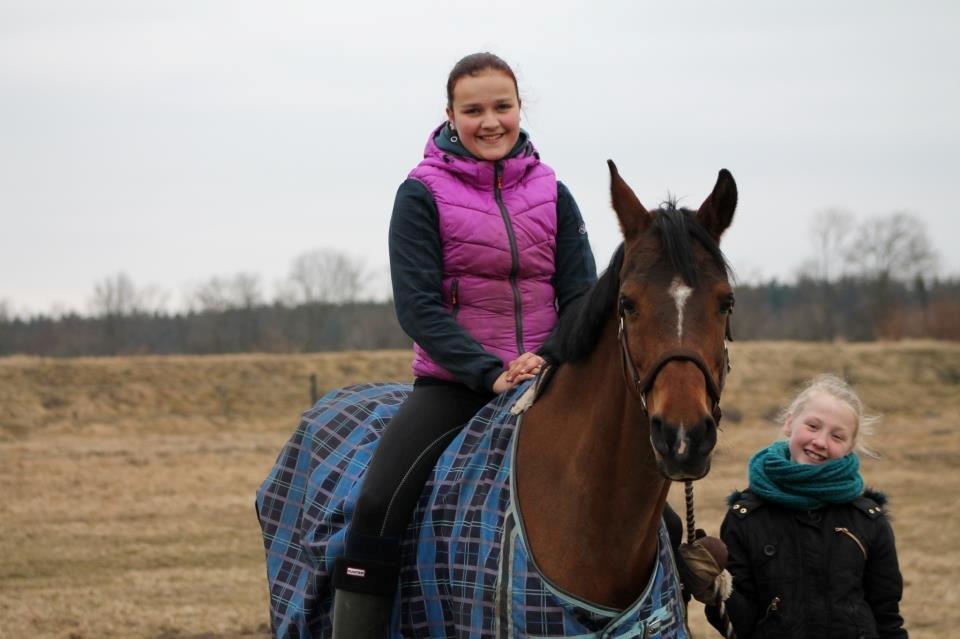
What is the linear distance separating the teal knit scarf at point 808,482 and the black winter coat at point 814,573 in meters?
0.06

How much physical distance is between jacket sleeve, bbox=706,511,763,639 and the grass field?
561 millimetres

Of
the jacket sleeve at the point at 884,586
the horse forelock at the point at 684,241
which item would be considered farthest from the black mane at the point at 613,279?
the jacket sleeve at the point at 884,586

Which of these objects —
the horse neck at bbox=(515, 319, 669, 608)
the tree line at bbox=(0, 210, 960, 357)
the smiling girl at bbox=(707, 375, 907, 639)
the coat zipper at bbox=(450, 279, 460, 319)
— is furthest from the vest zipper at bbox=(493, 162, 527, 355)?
the tree line at bbox=(0, 210, 960, 357)

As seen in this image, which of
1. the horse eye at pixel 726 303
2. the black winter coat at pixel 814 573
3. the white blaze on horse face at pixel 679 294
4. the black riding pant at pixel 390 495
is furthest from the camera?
the black winter coat at pixel 814 573

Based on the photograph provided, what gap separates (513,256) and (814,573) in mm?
1559

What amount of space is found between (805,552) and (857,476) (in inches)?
14.2

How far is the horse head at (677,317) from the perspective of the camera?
9.25ft

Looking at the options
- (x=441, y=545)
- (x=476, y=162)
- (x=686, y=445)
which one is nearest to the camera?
(x=686, y=445)

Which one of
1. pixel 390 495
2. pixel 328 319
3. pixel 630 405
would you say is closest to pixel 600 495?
pixel 630 405

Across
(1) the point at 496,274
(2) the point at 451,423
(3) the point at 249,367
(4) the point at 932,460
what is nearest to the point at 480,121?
(1) the point at 496,274

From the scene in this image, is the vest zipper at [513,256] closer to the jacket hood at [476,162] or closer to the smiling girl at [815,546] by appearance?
the jacket hood at [476,162]

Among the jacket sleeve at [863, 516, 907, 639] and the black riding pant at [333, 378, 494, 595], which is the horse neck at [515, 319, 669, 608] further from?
the jacket sleeve at [863, 516, 907, 639]

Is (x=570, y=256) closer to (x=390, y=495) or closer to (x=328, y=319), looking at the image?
(x=390, y=495)

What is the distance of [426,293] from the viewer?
387 cm
